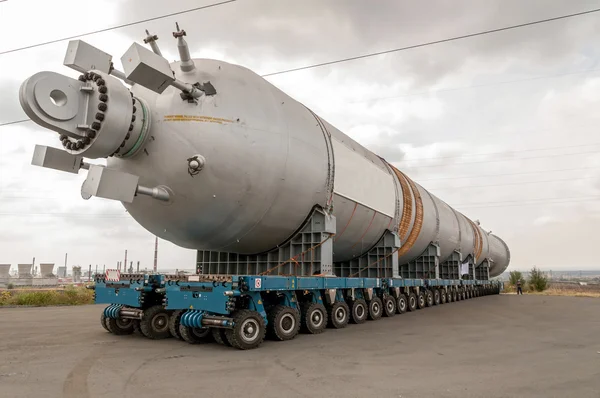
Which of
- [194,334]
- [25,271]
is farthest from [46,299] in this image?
[25,271]

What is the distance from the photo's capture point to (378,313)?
498 inches

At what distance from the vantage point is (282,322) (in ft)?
28.6

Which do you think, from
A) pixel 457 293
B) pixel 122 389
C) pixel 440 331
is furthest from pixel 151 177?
pixel 457 293

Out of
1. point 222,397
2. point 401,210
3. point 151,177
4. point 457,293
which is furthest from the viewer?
point 457,293

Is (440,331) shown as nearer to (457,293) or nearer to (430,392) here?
(430,392)

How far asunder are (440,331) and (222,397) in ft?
22.6

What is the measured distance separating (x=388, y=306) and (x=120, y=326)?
770 cm

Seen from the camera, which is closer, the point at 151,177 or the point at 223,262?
the point at 151,177

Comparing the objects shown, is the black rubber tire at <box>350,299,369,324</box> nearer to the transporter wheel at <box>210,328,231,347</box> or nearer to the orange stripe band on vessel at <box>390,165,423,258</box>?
the orange stripe band on vessel at <box>390,165,423,258</box>

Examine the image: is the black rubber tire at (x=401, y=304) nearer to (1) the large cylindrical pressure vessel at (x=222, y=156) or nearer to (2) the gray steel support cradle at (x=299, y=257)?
(1) the large cylindrical pressure vessel at (x=222, y=156)

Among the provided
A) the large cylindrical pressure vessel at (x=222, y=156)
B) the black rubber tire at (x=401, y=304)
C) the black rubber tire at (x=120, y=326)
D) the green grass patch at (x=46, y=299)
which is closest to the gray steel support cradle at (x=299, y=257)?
the large cylindrical pressure vessel at (x=222, y=156)

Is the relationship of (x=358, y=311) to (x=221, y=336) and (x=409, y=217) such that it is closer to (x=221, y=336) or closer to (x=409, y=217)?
(x=409, y=217)

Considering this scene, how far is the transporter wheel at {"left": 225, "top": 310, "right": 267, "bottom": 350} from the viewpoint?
7.61 metres

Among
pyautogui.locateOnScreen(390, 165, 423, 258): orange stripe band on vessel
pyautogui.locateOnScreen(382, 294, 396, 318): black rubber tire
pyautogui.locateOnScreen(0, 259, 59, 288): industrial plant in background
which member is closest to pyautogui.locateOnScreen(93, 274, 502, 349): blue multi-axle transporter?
pyautogui.locateOnScreen(382, 294, 396, 318): black rubber tire
